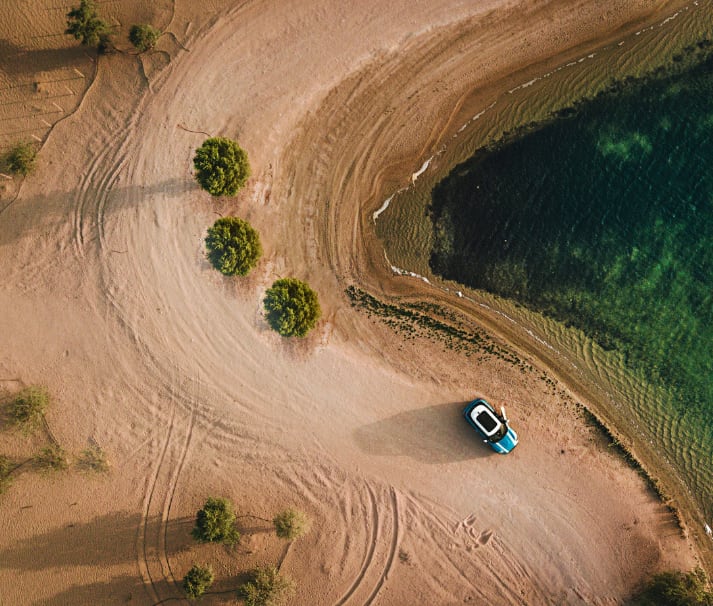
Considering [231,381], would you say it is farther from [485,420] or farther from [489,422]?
[489,422]

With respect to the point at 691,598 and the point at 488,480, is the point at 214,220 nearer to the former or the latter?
the point at 488,480

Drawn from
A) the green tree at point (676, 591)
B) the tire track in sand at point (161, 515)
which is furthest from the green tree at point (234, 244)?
the green tree at point (676, 591)

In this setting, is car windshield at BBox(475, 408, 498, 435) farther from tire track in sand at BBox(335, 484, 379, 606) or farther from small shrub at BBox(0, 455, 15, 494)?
small shrub at BBox(0, 455, 15, 494)

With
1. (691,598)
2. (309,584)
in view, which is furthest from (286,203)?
(691,598)

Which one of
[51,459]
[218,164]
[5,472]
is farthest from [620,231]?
[5,472]

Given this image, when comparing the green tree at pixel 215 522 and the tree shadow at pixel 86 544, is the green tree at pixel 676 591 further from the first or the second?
the tree shadow at pixel 86 544
